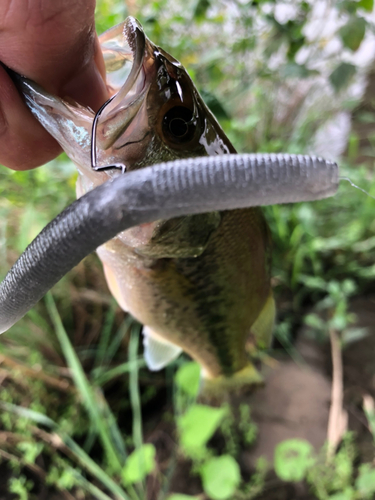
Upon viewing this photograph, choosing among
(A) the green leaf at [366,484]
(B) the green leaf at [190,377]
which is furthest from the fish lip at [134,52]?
(A) the green leaf at [366,484]

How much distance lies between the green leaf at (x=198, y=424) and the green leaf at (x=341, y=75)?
1.16m

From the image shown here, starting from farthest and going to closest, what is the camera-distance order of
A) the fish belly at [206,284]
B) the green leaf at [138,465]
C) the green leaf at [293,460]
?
the green leaf at [293,460] < the green leaf at [138,465] < the fish belly at [206,284]

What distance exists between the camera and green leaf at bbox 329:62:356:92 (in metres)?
0.95

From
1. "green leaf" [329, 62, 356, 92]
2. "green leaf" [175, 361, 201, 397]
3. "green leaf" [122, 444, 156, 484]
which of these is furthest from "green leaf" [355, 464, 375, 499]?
"green leaf" [329, 62, 356, 92]

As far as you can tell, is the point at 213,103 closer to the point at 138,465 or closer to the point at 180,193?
the point at 180,193

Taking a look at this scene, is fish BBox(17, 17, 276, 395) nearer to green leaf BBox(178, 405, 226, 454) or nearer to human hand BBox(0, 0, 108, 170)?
human hand BBox(0, 0, 108, 170)

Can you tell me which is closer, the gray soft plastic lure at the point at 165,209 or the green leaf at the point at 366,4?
the gray soft plastic lure at the point at 165,209

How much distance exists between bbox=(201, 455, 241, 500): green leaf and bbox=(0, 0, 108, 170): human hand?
1253mm

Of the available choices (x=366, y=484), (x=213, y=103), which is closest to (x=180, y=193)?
(x=213, y=103)

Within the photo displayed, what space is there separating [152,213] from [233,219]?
35 cm

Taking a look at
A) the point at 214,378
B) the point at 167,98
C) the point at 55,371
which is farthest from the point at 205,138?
the point at 55,371

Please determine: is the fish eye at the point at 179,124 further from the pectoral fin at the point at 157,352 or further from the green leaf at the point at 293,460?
the green leaf at the point at 293,460

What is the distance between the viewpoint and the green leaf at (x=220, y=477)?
47.1 inches

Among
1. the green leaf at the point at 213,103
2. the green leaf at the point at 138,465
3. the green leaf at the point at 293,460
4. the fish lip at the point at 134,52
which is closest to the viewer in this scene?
the fish lip at the point at 134,52
